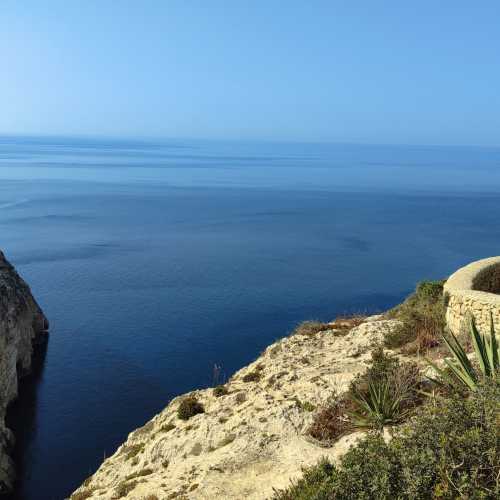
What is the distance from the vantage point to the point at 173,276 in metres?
62.1

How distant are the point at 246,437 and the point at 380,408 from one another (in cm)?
457

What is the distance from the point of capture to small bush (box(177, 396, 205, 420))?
65.4 ft

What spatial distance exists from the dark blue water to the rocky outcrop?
11.0m

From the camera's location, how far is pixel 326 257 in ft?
235

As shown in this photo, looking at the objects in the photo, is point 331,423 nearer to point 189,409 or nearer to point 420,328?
point 420,328

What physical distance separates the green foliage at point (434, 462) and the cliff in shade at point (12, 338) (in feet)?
79.2

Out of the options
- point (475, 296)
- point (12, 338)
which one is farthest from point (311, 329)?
point (12, 338)

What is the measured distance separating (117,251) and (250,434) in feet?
202

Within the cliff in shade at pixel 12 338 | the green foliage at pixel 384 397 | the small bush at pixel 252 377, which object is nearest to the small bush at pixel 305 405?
the green foliage at pixel 384 397

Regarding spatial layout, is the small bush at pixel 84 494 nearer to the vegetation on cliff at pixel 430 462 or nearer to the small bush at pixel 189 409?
the small bush at pixel 189 409

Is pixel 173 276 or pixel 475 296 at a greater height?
pixel 475 296

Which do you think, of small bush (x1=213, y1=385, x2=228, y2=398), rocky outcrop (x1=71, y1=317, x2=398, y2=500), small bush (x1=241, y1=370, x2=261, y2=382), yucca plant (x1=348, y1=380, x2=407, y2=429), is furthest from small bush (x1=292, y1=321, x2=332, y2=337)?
yucca plant (x1=348, y1=380, x2=407, y2=429)

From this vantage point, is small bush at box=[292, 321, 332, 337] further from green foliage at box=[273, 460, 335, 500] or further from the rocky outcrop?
green foliage at box=[273, 460, 335, 500]

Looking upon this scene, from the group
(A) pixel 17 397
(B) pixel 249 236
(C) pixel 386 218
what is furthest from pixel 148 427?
(C) pixel 386 218
